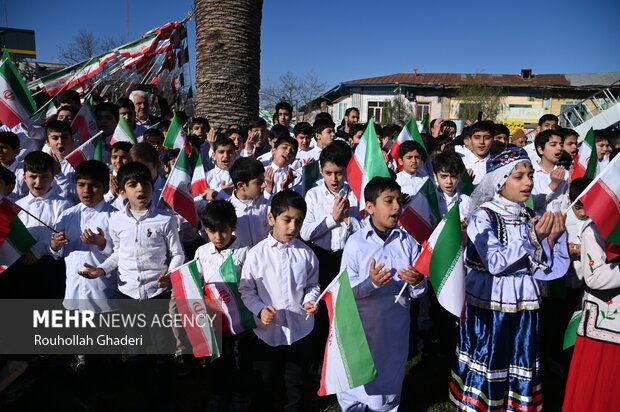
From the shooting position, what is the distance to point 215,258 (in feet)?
11.0

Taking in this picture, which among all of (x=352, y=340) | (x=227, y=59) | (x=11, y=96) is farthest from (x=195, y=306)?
(x=227, y=59)

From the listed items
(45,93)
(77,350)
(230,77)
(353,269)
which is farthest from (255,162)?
(45,93)

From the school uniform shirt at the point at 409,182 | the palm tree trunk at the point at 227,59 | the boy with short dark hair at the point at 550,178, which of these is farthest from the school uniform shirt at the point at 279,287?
the palm tree trunk at the point at 227,59

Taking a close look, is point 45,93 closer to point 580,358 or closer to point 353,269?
point 353,269

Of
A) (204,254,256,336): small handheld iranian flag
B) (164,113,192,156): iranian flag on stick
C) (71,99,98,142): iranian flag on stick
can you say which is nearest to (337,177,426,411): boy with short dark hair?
(204,254,256,336): small handheld iranian flag

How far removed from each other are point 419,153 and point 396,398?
2681mm

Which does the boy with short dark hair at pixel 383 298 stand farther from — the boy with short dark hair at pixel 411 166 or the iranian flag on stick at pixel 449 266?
the boy with short dark hair at pixel 411 166

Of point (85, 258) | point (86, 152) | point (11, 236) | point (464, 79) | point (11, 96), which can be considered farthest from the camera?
point (464, 79)

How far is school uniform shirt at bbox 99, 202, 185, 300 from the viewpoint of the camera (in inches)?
142

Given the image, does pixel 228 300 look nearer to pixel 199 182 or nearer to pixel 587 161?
pixel 199 182

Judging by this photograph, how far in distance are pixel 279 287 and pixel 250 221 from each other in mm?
936

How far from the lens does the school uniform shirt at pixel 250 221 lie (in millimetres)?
3954

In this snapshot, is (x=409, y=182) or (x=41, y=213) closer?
(x=41, y=213)

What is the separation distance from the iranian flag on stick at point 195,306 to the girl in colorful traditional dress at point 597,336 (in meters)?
2.32
